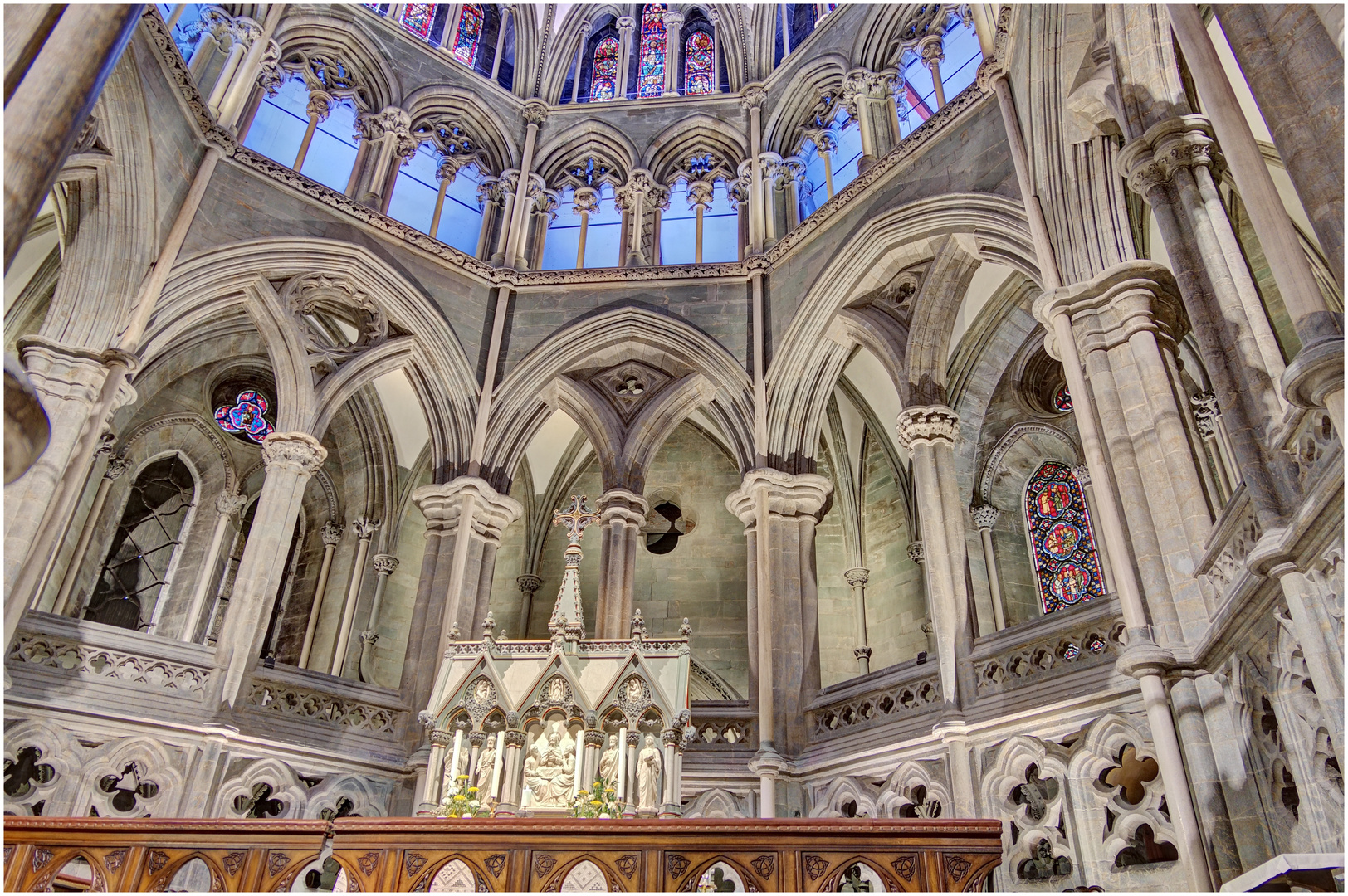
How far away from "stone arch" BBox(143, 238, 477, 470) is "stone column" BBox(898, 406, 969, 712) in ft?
17.8

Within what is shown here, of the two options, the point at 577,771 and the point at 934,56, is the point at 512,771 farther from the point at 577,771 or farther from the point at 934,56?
Result: the point at 934,56

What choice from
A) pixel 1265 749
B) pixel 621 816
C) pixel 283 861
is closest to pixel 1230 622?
pixel 1265 749

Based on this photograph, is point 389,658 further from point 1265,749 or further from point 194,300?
point 1265,749

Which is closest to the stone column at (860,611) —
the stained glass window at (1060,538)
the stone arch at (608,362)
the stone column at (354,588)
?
the stained glass window at (1060,538)

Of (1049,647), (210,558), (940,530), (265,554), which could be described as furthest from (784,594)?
(210,558)

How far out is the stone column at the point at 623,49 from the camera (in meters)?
15.4

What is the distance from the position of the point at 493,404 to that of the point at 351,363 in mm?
1743

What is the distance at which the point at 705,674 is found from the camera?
13867 mm

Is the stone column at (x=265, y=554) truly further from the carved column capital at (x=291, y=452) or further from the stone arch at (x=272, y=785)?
the stone arch at (x=272, y=785)

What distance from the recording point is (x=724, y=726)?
10.4m

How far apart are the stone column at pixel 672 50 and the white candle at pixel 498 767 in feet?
35.1

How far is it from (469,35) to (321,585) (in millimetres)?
8559

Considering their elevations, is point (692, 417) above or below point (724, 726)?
above

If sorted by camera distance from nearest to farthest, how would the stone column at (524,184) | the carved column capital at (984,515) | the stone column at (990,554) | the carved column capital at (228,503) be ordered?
the stone column at (990,554) < the carved column capital at (984,515) < the stone column at (524,184) < the carved column capital at (228,503)
